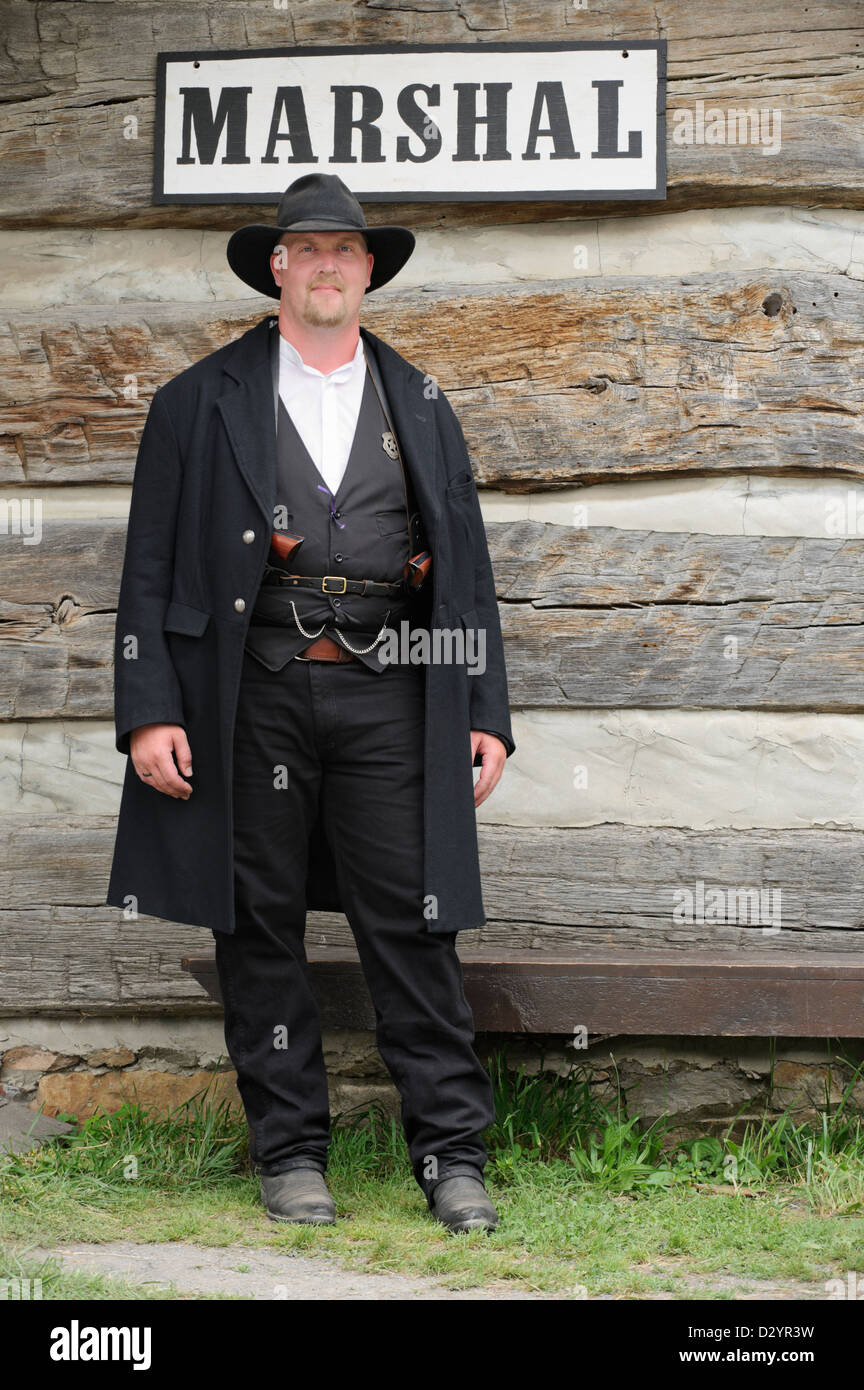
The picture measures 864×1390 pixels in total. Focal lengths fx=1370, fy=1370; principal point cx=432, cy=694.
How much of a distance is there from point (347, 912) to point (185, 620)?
2.43 feet

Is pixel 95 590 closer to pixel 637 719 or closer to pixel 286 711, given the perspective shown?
pixel 286 711

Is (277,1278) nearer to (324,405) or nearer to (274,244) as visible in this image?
(324,405)

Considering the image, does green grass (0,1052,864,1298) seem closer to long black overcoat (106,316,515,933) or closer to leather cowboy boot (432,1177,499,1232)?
leather cowboy boot (432,1177,499,1232)

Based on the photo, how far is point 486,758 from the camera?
3.13m

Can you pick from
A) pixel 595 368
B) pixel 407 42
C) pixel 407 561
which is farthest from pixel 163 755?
pixel 407 42

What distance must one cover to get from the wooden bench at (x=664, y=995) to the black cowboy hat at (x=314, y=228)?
165 cm

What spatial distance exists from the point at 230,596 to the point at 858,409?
1759mm

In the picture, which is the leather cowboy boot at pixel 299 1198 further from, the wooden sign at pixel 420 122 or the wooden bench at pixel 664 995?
the wooden sign at pixel 420 122

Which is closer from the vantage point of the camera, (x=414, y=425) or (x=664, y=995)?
(x=414, y=425)

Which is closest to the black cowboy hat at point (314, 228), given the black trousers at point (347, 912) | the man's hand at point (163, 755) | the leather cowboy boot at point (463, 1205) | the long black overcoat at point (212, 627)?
the long black overcoat at point (212, 627)

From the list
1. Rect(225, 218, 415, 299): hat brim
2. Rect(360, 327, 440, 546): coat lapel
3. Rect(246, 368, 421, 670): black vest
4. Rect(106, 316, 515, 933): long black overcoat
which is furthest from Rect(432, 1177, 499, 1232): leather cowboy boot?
Rect(225, 218, 415, 299): hat brim

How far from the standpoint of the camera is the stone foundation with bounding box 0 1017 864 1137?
3.45 meters

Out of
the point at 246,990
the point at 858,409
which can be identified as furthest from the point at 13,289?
the point at 858,409

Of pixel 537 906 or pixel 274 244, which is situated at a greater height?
pixel 274 244
